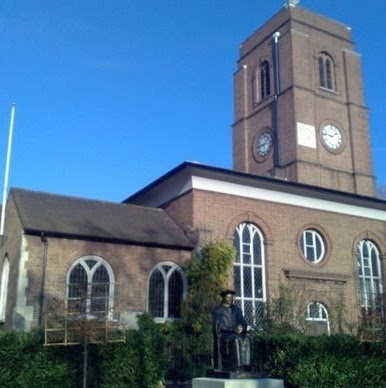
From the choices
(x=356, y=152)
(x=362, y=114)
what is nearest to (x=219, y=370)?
(x=356, y=152)

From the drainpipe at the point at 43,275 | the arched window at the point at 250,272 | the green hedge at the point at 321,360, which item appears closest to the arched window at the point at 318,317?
the arched window at the point at 250,272

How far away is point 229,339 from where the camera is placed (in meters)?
11.6

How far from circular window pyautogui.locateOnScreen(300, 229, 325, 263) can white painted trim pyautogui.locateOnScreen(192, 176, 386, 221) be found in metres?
1.39

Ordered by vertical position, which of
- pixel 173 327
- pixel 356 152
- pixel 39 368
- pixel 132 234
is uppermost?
pixel 356 152

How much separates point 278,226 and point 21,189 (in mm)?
12268

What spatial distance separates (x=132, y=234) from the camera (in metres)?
23.0

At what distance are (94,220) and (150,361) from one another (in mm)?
8898

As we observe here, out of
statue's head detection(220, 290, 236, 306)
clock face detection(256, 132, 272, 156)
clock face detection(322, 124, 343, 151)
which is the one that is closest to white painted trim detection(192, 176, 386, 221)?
clock face detection(322, 124, 343, 151)

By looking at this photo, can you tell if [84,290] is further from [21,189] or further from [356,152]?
[356,152]

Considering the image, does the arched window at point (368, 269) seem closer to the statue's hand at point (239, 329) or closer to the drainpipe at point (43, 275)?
the drainpipe at point (43, 275)

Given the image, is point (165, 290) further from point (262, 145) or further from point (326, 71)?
point (326, 71)

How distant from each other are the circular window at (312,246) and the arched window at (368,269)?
2715mm

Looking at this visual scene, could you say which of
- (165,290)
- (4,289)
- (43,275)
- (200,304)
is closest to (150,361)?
(200,304)

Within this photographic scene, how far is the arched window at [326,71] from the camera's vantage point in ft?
129
